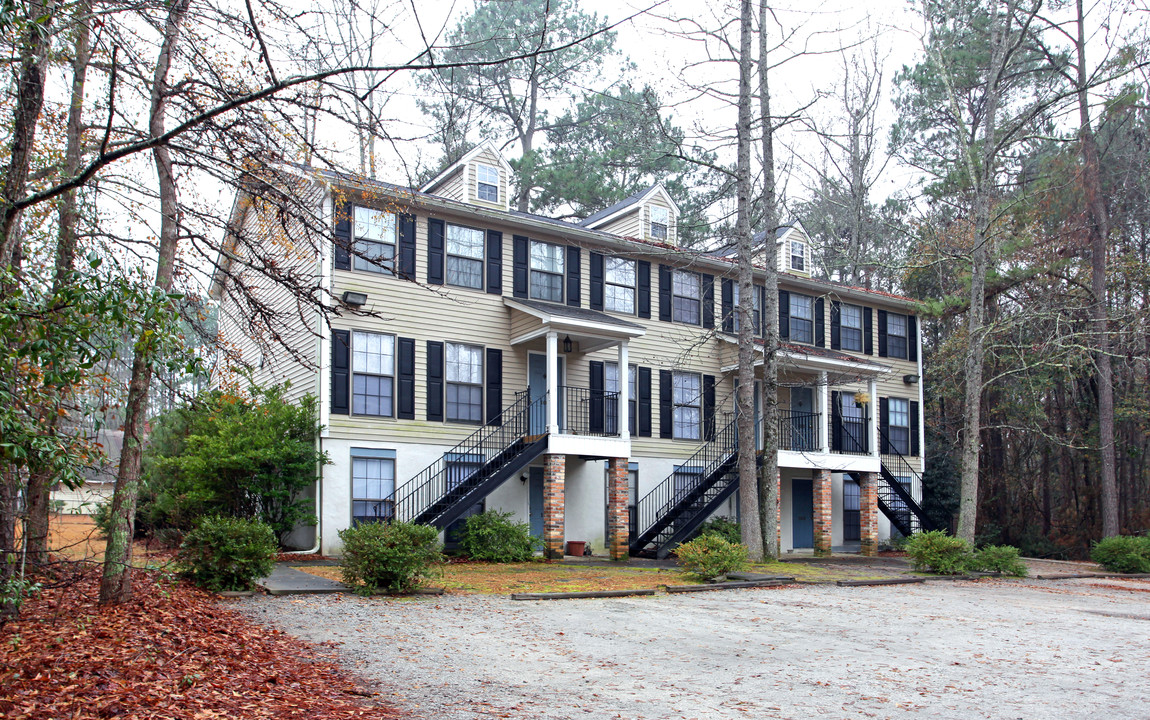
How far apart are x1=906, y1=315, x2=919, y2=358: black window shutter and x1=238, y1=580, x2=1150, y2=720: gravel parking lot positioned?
1466 centimetres

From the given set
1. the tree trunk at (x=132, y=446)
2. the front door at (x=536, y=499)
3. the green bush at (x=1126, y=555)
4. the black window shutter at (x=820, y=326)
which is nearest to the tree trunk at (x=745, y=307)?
the front door at (x=536, y=499)

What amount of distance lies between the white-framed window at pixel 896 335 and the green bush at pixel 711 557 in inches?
545

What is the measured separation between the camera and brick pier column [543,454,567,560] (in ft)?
58.4

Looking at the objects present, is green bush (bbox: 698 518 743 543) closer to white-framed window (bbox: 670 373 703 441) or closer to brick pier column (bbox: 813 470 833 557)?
white-framed window (bbox: 670 373 703 441)

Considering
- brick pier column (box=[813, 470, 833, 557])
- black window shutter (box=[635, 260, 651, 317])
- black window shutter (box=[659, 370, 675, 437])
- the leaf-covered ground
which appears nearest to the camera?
the leaf-covered ground

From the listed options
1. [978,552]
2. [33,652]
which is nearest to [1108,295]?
[978,552]

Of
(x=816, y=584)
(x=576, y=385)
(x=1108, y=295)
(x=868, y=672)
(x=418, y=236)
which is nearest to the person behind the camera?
(x=868, y=672)

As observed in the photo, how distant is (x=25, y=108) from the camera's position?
6.15 m

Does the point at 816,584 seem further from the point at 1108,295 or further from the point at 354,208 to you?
the point at 1108,295

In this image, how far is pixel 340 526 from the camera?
55.3 feet

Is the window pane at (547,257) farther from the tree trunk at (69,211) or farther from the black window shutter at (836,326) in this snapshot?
the tree trunk at (69,211)

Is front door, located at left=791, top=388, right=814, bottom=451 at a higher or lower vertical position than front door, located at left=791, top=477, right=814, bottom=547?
higher

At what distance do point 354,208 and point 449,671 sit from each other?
12.0 metres

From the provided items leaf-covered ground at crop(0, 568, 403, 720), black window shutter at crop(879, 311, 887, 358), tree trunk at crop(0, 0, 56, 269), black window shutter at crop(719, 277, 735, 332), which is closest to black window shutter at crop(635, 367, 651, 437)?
black window shutter at crop(719, 277, 735, 332)
